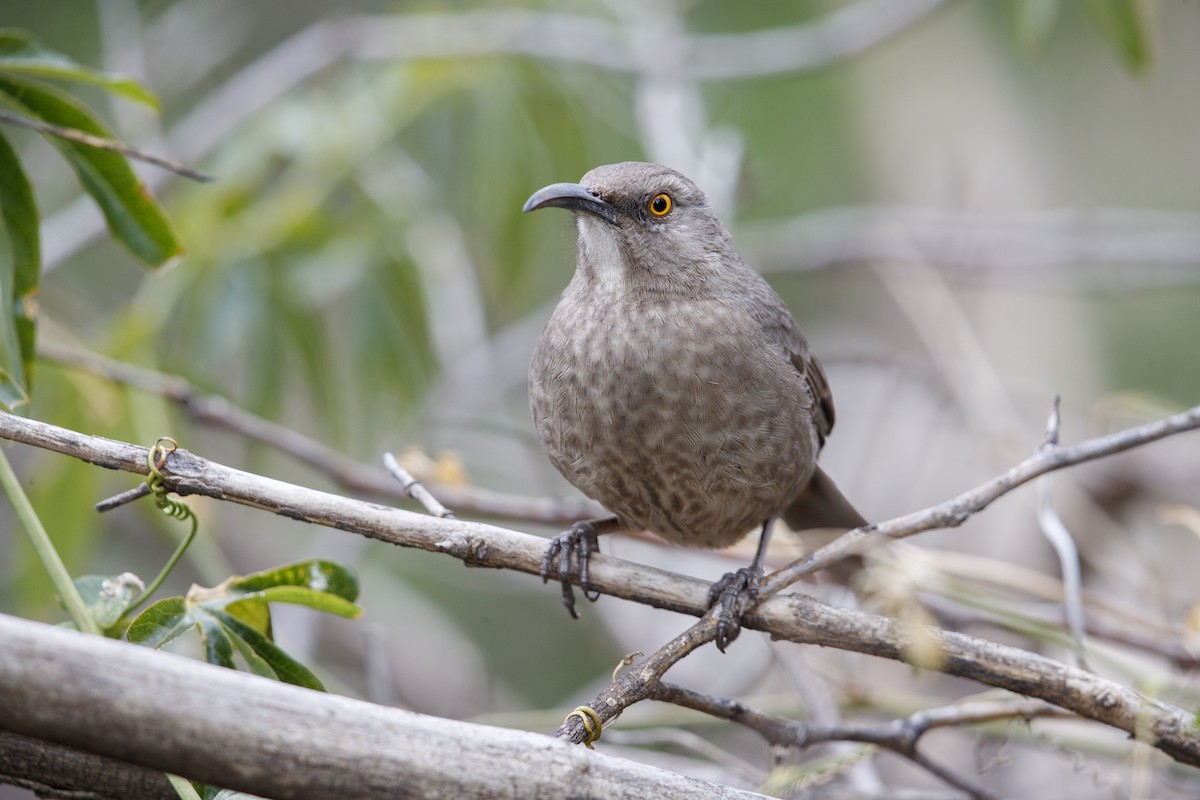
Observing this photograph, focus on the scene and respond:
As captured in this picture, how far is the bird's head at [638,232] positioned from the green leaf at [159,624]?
5.65 ft

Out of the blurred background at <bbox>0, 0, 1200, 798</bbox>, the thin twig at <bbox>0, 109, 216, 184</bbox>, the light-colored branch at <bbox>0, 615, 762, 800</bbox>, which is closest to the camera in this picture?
the light-colored branch at <bbox>0, 615, 762, 800</bbox>

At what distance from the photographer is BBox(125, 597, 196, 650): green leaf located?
2.55m

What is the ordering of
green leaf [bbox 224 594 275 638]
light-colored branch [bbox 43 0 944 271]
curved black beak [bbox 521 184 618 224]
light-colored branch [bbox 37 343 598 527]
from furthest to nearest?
light-colored branch [bbox 43 0 944 271]
light-colored branch [bbox 37 343 598 527]
curved black beak [bbox 521 184 618 224]
green leaf [bbox 224 594 275 638]

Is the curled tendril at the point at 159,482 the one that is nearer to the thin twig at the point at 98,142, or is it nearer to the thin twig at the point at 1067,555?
the thin twig at the point at 98,142

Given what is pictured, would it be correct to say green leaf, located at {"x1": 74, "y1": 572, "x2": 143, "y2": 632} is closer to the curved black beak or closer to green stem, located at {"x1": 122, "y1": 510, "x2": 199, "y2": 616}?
green stem, located at {"x1": 122, "y1": 510, "x2": 199, "y2": 616}

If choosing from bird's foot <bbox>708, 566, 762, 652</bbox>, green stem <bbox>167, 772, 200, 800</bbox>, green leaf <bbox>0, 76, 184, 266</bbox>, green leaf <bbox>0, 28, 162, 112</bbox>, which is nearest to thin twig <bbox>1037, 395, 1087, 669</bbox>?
bird's foot <bbox>708, 566, 762, 652</bbox>

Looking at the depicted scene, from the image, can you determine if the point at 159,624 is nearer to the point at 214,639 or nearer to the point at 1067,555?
the point at 214,639

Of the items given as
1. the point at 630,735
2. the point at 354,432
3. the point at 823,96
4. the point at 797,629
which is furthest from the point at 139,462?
the point at 823,96

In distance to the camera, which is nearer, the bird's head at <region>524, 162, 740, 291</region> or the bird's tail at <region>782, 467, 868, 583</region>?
the bird's head at <region>524, 162, 740, 291</region>

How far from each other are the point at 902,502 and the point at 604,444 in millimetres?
2977

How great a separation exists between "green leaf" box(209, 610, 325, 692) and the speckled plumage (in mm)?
1179

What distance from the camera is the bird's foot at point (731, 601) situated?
2938 mm

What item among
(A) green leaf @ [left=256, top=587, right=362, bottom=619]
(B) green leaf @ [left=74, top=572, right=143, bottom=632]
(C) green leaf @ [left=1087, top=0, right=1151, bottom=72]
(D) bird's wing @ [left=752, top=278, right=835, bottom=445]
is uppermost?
(C) green leaf @ [left=1087, top=0, right=1151, bottom=72]

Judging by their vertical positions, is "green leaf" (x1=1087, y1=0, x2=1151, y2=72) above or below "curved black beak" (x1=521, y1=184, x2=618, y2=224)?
above
